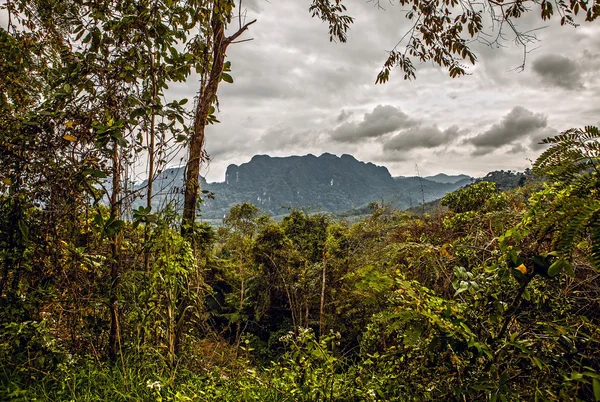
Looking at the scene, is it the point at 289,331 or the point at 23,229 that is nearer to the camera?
the point at 23,229

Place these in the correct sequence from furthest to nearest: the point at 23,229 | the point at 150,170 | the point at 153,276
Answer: the point at 150,170
the point at 153,276
the point at 23,229

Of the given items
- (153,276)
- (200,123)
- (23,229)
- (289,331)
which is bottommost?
(289,331)

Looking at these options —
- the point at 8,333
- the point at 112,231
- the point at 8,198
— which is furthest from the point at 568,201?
the point at 8,333

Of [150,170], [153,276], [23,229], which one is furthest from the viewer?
[150,170]

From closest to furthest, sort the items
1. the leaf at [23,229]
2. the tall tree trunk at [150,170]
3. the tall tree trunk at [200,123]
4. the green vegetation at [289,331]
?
the green vegetation at [289,331] → the leaf at [23,229] → the tall tree trunk at [150,170] → the tall tree trunk at [200,123]

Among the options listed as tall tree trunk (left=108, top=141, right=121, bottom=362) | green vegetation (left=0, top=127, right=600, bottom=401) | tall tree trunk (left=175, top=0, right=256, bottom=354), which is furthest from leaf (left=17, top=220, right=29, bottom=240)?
tall tree trunk (left=175, top=0, right=256, bottom=354)

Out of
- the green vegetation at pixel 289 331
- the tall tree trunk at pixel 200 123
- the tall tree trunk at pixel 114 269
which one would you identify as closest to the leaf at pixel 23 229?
the green vegetation at pixel 289 331

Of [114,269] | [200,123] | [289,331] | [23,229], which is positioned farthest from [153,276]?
[200,123]

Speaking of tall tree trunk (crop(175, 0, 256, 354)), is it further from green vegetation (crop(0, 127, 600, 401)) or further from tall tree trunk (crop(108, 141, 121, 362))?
tall tree trunk (crop(108, 141, 121, 362))

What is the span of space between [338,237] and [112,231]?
9.87m

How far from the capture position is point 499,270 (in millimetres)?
1720

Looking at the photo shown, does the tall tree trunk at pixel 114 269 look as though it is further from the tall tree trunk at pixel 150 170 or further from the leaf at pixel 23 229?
the leaf at pixel 23 229

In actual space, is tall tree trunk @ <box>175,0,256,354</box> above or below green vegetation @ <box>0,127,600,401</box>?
above

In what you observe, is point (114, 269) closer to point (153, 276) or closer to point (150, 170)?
point (153, 276)
